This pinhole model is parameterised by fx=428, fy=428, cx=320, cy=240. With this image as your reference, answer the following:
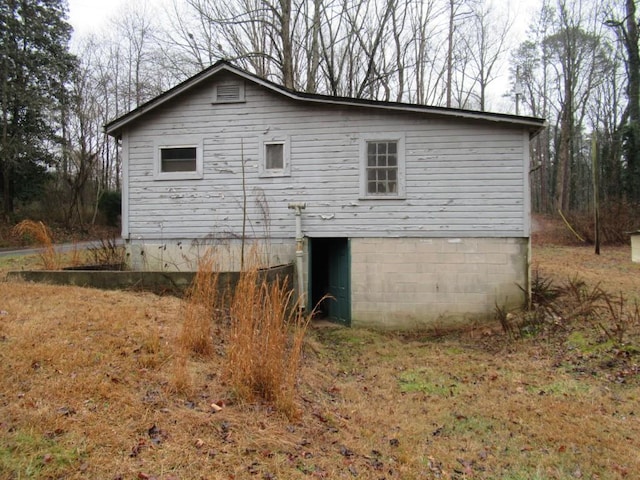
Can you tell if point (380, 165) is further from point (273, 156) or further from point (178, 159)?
point (178, 159)

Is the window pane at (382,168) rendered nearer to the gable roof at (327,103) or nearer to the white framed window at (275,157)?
the gable roof at (327,103)

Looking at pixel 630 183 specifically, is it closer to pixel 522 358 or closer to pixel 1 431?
pixel 522 358

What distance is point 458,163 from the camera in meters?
9.11

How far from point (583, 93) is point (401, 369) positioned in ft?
102

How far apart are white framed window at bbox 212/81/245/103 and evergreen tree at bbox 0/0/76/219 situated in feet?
53.4

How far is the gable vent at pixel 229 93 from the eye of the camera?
9.77m

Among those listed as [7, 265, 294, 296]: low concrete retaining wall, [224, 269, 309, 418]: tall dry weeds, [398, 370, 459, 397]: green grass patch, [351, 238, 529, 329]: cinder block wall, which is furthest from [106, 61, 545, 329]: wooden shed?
[224, 269, 309, 418]: tall dry weeds

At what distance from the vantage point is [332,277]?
10273 mm

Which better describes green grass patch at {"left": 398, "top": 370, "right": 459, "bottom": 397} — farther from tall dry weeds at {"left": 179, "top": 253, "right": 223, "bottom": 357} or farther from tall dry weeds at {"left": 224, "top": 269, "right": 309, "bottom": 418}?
tall dry weeds at {"left": 179, "top": 253, "right": 223, "bottom": 357}

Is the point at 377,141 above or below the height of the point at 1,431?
above

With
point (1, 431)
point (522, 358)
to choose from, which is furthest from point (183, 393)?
point (522, 358)

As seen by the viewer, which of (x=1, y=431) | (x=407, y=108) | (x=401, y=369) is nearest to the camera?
(x=1, y=431)

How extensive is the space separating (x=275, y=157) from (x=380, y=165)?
2379 mm

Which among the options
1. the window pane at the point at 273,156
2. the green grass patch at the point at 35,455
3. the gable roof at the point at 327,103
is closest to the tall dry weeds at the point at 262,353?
the green grass patch at the point at 35,455
